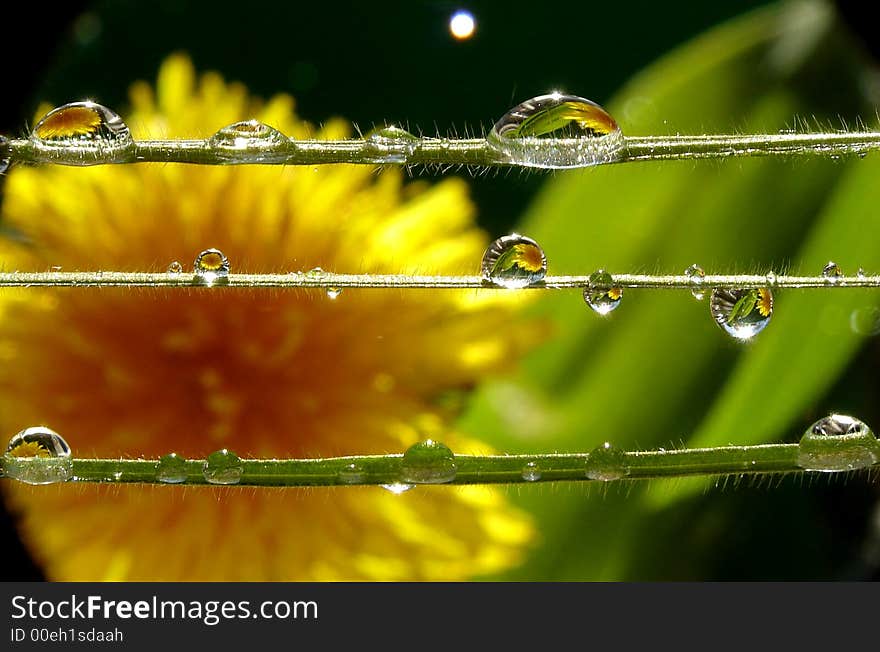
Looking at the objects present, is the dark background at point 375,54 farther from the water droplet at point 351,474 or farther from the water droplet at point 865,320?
the water droplet at point 351,474

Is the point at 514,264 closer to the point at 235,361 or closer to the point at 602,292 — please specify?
the point at 602,292

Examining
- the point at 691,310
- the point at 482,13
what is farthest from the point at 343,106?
the point at 691,310

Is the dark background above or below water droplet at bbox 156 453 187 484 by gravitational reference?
above

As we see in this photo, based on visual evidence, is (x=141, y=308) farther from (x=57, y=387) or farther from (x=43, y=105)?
(x=43, y=105)

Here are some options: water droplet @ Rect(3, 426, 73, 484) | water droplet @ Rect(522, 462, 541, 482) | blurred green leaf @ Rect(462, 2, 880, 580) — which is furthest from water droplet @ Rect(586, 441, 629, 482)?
blurred green leaf @ Rect(462, 2, 880, 580)

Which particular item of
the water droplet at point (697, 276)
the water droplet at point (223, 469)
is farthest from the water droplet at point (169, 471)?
the water droplet at point (697, 276)

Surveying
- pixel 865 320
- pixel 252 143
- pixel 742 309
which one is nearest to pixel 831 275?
pixel 742 309

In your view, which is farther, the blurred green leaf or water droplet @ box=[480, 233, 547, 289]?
the blurred green leaf

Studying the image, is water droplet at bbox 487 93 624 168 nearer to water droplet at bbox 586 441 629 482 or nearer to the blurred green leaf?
water droplet at bbox 586 441 629 482

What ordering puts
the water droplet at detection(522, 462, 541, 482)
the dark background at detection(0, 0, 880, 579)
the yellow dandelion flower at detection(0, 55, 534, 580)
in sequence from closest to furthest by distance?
the water droplet at detection(522, 462, 541, 482) < the yellow dandelion flower at detection(0, 55, 534, 580) < the dark background at detection(0, 0, 880, 579)
